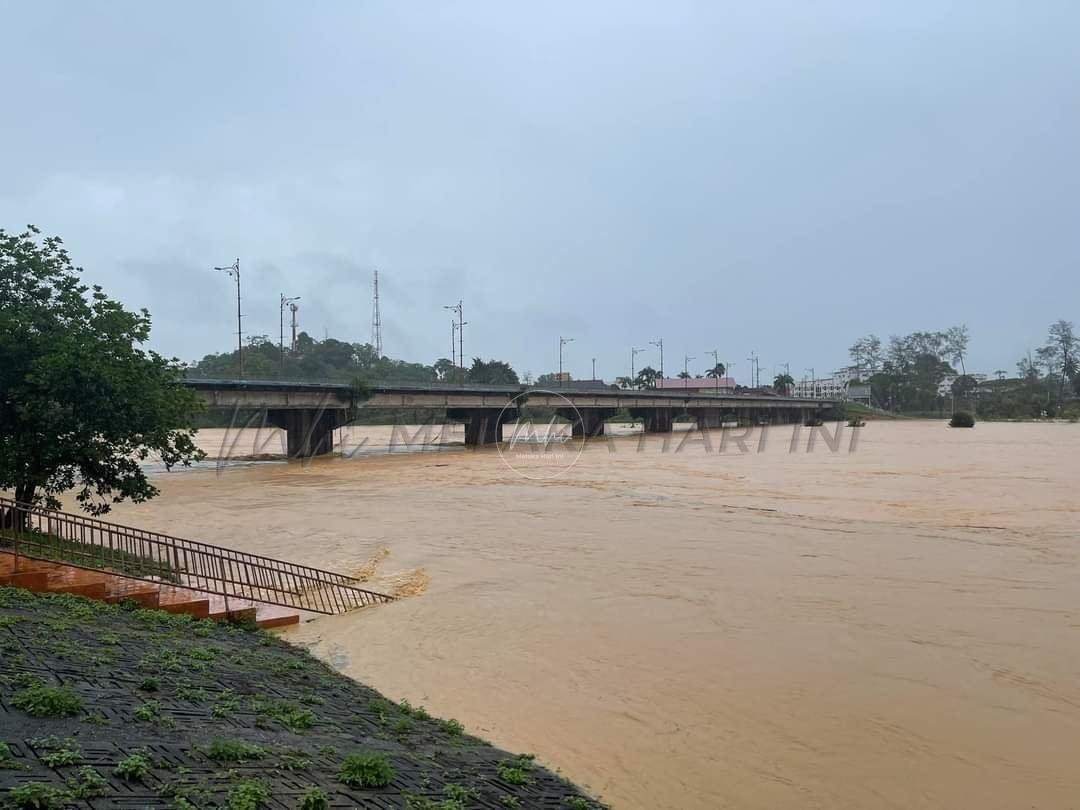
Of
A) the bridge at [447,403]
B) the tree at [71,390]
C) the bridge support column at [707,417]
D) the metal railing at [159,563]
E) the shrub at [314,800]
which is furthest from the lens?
the bridge support column at [707,417]

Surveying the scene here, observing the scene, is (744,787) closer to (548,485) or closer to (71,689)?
(71,689)

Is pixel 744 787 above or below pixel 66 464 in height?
below

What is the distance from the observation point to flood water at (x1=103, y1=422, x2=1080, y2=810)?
24.1 ft

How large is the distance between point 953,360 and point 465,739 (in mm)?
171975

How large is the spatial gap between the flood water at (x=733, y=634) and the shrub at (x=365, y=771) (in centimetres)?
227

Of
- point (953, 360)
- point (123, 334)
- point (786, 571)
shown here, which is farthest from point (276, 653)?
point (953, 360)

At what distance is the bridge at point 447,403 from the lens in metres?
47.2

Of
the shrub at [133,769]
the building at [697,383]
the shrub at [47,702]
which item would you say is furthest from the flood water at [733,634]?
the building at [697,383]

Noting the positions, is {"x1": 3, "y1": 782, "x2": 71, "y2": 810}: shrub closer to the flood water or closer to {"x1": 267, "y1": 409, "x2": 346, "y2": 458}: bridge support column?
the flood water

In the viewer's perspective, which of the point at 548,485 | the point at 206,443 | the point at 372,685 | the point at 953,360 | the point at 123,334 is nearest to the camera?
the point at 372,685

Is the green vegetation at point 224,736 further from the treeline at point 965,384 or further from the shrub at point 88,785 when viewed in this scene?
the treeline at point 965,384

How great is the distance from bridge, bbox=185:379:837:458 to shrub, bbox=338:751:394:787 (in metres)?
28.8

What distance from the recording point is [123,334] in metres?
15.8

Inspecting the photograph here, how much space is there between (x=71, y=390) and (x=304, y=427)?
1617 inches
